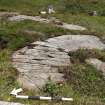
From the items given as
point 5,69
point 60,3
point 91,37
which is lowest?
point 5,69

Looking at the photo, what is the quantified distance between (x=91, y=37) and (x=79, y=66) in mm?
4734

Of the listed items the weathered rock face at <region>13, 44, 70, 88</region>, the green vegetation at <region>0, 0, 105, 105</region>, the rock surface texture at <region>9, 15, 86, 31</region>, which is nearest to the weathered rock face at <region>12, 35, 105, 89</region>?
the weathered rock face at <region>13, 44, 70, 88</region>

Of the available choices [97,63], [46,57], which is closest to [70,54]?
[46,57]

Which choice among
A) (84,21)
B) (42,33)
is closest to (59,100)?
(42,33)

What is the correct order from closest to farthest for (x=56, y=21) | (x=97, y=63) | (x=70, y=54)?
(x=97, y=63) < (x=70, y=54) < (x=56, y=21)

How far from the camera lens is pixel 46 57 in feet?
52.3

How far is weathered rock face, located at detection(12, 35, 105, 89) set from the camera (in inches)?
551

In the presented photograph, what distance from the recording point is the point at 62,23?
23.0 meters

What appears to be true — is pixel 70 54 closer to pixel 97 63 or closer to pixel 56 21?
pixel 97 63

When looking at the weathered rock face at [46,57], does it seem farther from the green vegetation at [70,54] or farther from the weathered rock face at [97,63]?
the weathered rock face at [97,63]

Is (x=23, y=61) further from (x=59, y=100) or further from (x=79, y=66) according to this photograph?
(x=59, y=100)

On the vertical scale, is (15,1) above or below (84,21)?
above

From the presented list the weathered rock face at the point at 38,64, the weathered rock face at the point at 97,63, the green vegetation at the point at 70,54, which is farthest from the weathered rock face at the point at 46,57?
the weathered rock face at the point at 97,63

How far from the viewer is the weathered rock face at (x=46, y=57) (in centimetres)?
1399
